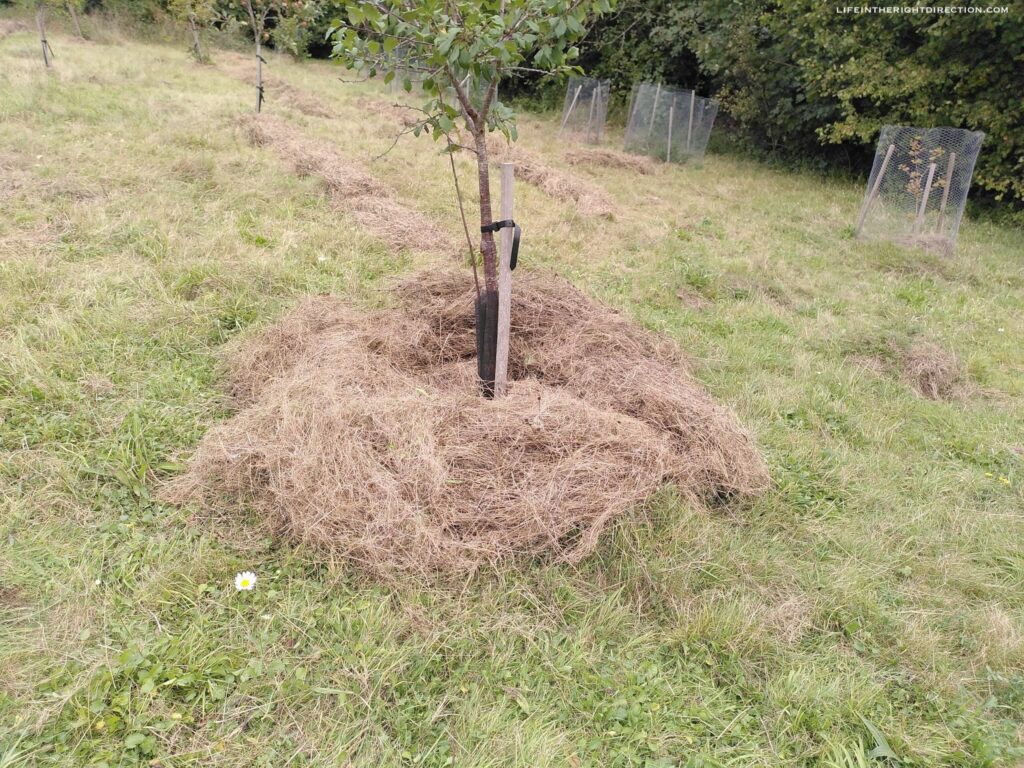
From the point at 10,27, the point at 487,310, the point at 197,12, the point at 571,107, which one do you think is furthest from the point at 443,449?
the point at 10,27

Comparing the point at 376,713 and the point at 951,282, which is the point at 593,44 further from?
the point at 376,713

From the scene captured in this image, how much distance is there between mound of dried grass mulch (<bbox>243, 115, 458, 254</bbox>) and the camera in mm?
5392

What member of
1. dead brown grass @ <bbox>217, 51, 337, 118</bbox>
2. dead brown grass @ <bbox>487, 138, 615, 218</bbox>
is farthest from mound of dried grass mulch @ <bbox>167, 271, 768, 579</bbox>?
dead brown grass @ <bbox>217, 51, 337, 118</bbox>

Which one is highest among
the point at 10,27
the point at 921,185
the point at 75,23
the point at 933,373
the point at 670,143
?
the point at 75,23

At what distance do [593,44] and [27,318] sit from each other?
1542cm

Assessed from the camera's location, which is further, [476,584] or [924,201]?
[924,201]

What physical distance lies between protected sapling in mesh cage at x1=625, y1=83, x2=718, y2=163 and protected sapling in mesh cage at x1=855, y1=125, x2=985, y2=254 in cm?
426

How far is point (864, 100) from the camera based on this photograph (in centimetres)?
1073

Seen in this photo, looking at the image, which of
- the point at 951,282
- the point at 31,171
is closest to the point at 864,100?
the point at 951,282

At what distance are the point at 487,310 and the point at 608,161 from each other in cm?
813

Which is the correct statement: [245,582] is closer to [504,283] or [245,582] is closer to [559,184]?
[504,283]

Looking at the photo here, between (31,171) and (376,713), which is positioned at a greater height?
(31,171)

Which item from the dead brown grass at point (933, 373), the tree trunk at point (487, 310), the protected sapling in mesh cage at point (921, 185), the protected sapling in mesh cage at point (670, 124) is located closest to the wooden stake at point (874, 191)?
the protected sapling in mesh cage at point (921, 185)

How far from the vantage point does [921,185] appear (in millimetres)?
7109
